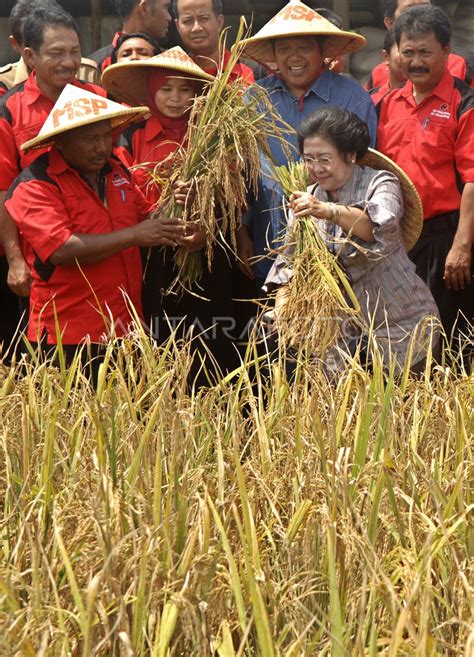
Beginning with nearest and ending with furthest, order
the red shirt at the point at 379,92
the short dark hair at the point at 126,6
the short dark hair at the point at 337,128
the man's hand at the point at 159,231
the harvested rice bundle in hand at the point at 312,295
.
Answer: the harvested rice bundle in hand at the point at 312,295, the short dark hair at the point at 337,128, the man's hand at the point at 159,231, the red shirt at the point at 379,92, the short dark hair at the point at 126,6

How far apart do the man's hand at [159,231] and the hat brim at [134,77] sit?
0.53m

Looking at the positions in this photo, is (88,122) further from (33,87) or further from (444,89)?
(444,89)

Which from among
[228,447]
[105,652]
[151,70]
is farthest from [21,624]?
[151,70]

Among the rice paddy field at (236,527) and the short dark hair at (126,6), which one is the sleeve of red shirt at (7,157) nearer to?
the short dark hair at (126,6)

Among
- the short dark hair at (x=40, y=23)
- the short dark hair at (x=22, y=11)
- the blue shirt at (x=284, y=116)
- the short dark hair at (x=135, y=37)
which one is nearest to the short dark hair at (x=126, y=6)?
the short dark hair at (x=135, y=37)

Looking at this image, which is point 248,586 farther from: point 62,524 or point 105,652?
point 62,524

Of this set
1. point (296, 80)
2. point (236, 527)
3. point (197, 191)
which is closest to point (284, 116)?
point (296, 80)

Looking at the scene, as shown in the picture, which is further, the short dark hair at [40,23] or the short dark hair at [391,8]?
the short dark hair at [391,8]

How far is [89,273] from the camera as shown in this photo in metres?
3.92

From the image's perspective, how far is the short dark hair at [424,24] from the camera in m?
4.35

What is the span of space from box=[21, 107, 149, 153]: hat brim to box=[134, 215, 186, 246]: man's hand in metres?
0.34

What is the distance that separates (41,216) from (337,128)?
93cm

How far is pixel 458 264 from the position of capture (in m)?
4.33

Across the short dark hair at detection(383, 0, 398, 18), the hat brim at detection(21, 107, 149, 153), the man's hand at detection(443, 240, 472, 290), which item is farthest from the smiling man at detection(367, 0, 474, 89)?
the hat brim at detection(21, 107, 149, 153)
